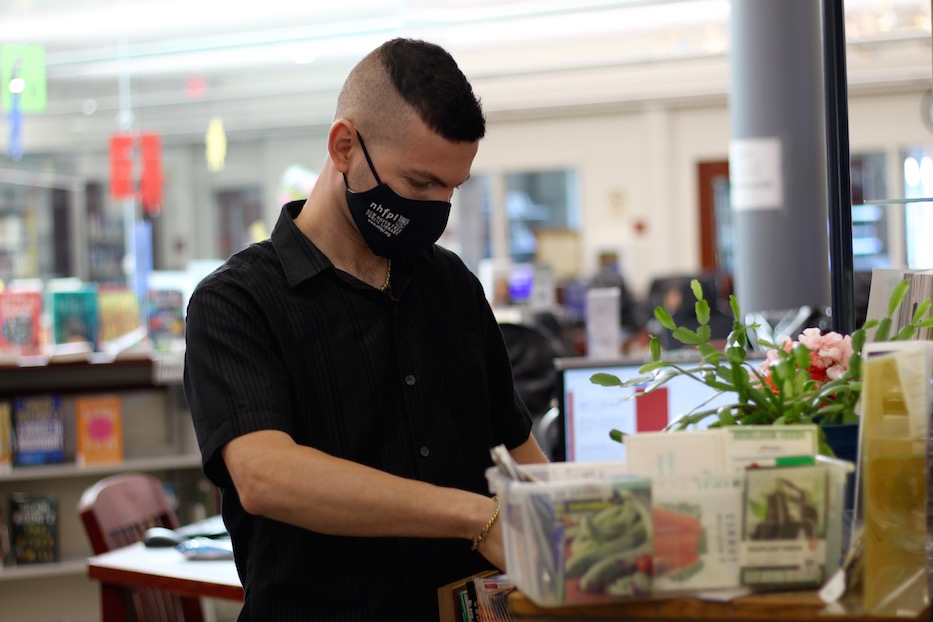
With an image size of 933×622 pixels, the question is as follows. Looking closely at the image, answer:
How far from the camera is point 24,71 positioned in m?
6.06

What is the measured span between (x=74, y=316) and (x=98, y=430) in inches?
43.1

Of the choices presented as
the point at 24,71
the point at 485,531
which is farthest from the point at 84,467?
the point at 485,531

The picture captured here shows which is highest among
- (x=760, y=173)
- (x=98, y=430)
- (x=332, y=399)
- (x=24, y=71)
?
(x=24, y=71)

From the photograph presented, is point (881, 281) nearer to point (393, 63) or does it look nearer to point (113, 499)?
point (393, 63)

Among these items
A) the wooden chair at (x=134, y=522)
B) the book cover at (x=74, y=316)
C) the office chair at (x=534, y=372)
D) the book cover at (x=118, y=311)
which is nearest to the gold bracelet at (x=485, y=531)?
the wooden chair at (x=134, y=522)

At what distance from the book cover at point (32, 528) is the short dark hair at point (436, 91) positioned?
11.9ft

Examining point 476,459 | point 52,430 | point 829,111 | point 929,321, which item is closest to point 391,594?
point 476,459

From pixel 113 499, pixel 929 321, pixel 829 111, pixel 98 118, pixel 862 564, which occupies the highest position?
pixel 98 118

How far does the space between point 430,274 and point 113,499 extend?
5.71ft

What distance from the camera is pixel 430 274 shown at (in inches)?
67.7

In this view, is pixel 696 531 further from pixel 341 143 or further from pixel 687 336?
pixel 341 143

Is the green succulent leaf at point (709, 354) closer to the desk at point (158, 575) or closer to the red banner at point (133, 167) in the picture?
the desk at point (158, 575)

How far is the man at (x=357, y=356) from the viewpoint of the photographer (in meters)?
1.46

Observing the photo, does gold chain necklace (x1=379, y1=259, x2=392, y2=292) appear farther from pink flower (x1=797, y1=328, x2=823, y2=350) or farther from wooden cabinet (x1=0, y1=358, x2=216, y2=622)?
wooden cabinet (x1=0, y1=358, x2=216, y2=622)
